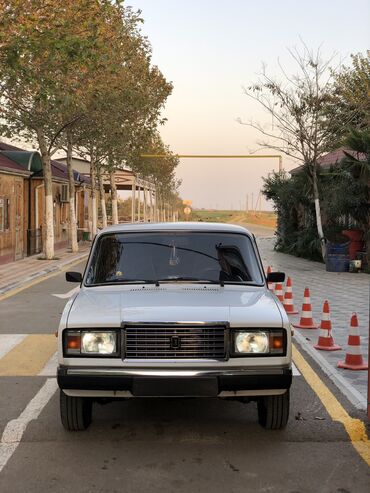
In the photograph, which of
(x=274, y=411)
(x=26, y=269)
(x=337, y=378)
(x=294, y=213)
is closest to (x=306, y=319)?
(x=337, y=378)

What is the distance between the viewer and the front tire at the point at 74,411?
4.79 meters

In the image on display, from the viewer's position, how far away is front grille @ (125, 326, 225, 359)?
447 centimetres

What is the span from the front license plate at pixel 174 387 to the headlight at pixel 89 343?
13.3 inches

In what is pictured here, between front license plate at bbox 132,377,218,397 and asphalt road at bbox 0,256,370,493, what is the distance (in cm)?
45

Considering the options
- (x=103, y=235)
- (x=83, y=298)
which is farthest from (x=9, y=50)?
(x=83, y=298)

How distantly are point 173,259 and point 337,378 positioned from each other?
233 centimetres

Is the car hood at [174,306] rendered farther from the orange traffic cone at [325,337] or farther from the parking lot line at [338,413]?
the orange traffic cone at [325,337]

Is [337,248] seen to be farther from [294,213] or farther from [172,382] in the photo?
[172,382]

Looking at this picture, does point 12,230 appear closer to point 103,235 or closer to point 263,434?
point 103,235

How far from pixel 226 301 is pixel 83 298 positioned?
1192mm

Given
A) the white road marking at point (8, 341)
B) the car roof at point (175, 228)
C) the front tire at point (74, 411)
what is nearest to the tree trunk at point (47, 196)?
the white road marking at point (8, 341)

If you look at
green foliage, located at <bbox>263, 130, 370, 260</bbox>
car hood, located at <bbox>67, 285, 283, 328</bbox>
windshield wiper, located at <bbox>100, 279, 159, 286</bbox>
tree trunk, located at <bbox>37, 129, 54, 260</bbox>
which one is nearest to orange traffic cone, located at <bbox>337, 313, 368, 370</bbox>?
→ car hood, located at <bbox>67, 285, 283, 328</bbox>

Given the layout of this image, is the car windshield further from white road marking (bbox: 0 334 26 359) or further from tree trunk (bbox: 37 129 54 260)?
tree trunk (bbox: 37 129 54 260)

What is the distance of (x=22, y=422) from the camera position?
521 centimetres
